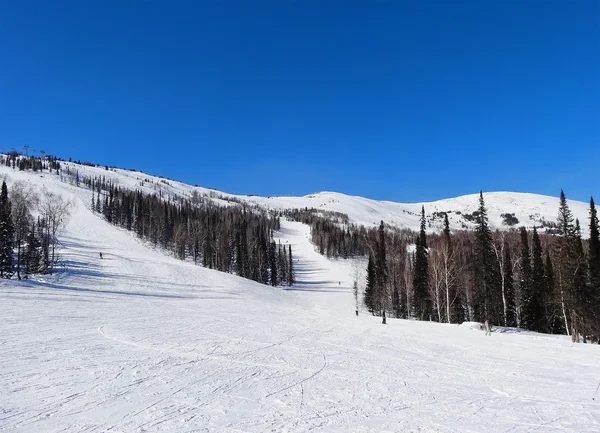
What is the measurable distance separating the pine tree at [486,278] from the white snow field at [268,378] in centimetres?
2822

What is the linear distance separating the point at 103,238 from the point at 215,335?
92.6m

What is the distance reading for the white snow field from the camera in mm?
7629

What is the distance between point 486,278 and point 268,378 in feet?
150

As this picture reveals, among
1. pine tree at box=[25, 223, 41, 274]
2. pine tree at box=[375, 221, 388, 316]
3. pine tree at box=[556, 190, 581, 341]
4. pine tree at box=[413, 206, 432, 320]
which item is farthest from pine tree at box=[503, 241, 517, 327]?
pine tree at box=[25, 223, 41, 274]

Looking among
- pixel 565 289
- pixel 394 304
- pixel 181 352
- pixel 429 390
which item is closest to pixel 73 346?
pixel 181 352

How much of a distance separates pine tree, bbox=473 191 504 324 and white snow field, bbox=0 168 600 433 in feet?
92.6

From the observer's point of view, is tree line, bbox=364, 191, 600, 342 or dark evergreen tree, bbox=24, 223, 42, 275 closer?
tree line, bbox=364, 191, 600, 342

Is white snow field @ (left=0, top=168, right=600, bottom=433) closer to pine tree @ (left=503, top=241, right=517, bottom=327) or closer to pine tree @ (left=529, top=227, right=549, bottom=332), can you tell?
pine tree @ (left=503, top=241, right=517, bottom=327)

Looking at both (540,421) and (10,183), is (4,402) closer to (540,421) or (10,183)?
(540,421)

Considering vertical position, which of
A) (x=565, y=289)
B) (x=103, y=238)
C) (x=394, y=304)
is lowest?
(x=394, y=304)

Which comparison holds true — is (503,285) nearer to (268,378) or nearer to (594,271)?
(594,271)

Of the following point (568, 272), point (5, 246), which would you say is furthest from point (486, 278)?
point (5, 246)

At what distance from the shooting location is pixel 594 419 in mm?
8344

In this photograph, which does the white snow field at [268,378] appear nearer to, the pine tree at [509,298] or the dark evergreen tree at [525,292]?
the pine tree at [509,298]
